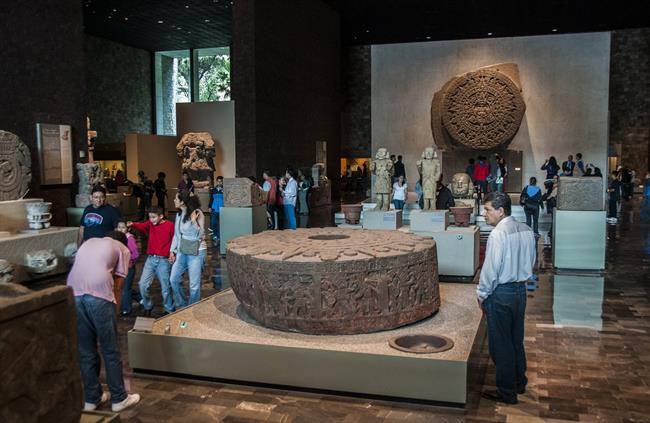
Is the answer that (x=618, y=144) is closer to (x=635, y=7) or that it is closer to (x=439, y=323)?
(x=635, y=7)

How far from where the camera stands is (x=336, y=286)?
5.14 metres

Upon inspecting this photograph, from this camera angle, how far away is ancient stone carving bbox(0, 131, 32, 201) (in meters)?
9.82

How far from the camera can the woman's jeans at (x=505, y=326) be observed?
4.57 meters

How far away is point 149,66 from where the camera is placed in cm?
2919

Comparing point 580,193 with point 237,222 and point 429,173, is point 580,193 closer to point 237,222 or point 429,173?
point 429,173

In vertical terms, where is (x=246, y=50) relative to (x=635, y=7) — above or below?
below

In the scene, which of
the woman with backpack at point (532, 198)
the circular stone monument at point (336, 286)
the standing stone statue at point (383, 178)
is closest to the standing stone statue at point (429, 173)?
the standing stone statue at point (383, 178)

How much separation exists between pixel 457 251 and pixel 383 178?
4.11m

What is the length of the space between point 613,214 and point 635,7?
878 cm

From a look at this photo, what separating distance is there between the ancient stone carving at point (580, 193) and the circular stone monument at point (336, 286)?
4899 millimetres

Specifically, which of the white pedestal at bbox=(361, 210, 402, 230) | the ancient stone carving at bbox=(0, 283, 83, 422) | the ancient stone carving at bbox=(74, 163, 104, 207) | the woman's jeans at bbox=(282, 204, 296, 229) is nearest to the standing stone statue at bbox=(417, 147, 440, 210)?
the white pedestal at bbox=(361, 210, 402, 230)

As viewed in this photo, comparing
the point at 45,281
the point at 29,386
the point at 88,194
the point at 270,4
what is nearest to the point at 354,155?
the point at 270,4

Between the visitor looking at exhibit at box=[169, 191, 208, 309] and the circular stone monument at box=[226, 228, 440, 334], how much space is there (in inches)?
36.1

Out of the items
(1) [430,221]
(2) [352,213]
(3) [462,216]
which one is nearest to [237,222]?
Result: (2) [352,213]
